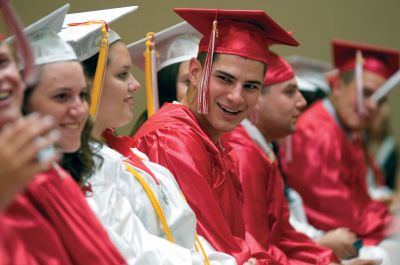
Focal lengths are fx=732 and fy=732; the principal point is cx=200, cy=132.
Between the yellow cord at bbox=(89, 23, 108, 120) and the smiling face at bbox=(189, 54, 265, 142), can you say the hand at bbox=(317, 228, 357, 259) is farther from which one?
the yellow cord at bbox=(89, 23, 108, 120)

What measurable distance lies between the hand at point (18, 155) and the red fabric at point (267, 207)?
1.78 meters

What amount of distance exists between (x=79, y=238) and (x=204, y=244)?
2.74ft

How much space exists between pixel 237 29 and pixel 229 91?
0.24 metres

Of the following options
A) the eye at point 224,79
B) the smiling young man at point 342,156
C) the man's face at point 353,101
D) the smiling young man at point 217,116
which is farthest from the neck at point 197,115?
the man's face at point 353,101

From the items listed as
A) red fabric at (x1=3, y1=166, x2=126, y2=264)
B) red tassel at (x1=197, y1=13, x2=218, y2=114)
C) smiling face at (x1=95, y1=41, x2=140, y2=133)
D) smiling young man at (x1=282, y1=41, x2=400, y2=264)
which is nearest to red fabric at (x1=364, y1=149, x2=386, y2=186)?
smiling young man at (x1=282, y1=41, x2=400, y2=264)

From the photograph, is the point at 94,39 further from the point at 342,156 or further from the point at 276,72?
the point at 342,156

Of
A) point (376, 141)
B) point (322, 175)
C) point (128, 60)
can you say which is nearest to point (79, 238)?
point (128, 60)

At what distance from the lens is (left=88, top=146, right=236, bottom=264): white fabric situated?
1.98m

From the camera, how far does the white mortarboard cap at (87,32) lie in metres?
2.20

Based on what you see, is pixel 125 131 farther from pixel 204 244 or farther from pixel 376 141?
pixel 376 141

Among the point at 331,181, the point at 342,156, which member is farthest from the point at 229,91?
the point at 342,156

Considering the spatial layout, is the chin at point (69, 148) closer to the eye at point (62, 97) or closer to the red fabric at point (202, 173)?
the eye at point (62, 97)

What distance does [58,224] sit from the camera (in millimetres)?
1608

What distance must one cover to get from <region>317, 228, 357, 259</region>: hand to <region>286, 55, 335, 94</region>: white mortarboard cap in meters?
1.42
